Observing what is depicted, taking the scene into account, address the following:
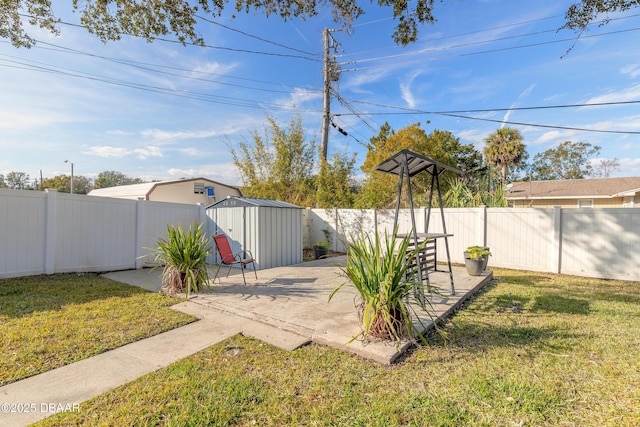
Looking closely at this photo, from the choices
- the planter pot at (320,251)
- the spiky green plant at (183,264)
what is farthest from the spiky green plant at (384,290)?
the planter pot at (320,251)

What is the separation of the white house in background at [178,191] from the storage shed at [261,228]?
9.47 m

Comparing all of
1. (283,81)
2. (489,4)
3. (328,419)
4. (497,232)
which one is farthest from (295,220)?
(283,81)

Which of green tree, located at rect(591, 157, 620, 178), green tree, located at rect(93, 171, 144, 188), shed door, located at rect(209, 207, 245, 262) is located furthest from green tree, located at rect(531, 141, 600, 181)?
green tree, located at rect(93, 171, 144, 188)

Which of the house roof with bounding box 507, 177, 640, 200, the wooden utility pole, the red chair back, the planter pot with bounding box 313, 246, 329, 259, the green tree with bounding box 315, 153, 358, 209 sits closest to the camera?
the red chair back

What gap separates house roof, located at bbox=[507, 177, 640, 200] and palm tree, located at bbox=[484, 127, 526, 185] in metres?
2.13

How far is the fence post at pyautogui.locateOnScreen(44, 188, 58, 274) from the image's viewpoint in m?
5.70

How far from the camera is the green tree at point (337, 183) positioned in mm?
10492

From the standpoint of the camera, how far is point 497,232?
7340 mm

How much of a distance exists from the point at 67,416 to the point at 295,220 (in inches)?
251

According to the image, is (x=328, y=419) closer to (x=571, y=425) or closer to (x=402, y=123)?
(x=571, y=425)

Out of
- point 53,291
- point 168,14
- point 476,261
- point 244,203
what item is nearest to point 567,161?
point 476,261

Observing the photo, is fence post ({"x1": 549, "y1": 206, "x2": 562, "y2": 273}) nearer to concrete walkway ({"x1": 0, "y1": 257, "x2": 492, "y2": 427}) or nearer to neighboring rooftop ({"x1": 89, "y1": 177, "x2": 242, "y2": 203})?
concrete walkway ({"x1": 0, "y1": 257, "x2": 492, "y2": 427})

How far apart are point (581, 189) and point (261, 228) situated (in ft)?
70.5

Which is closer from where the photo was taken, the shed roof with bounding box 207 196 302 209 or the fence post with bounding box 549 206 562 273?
the fence post with bounding box 549 206 562 273
